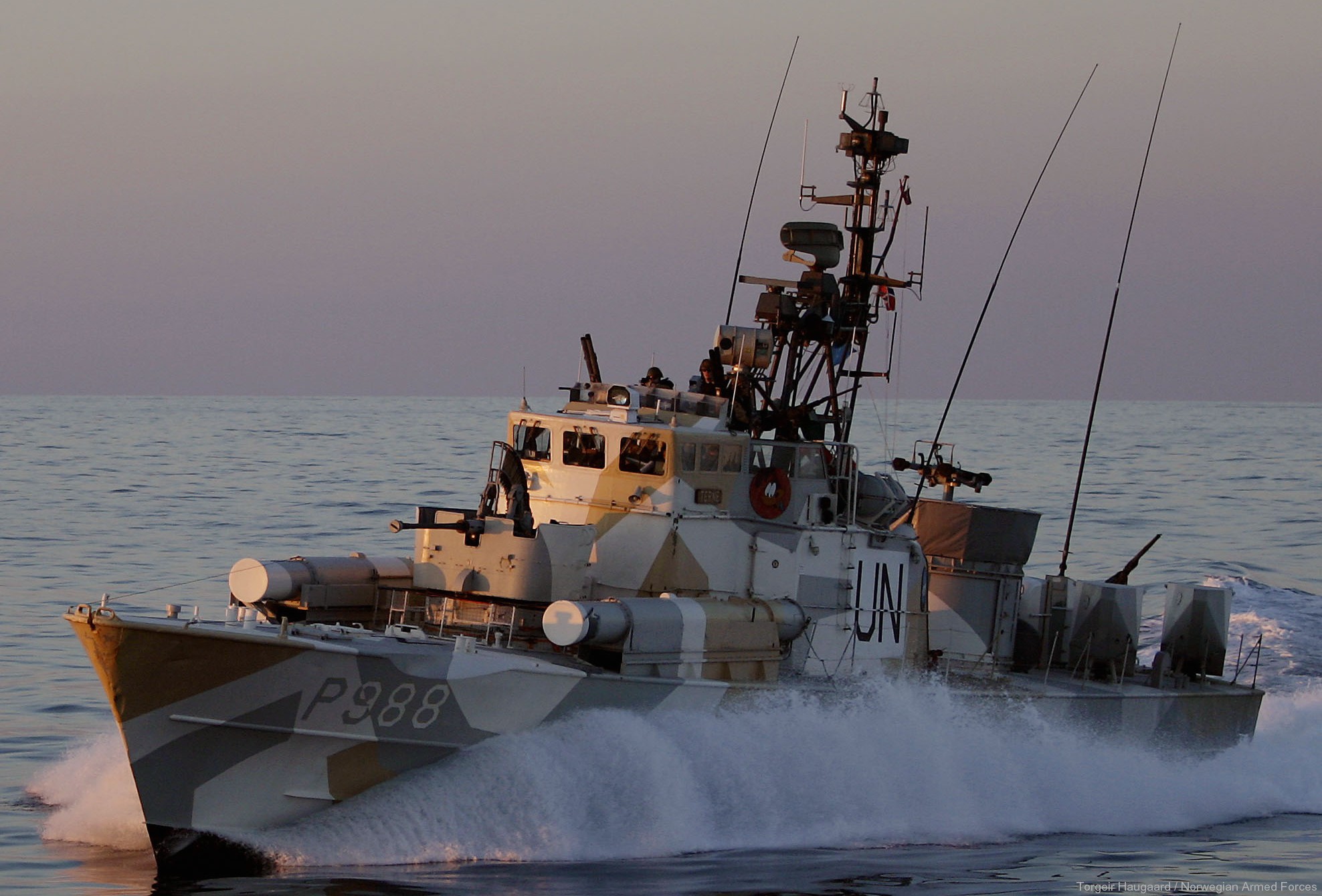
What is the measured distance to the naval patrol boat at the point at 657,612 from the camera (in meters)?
13.8

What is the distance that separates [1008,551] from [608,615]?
7.50 metres

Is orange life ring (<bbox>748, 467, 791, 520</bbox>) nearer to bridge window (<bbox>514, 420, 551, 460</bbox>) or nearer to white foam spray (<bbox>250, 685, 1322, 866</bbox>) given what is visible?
white foam spray (<bbox>250, 685, 1322, 866</bbox>)

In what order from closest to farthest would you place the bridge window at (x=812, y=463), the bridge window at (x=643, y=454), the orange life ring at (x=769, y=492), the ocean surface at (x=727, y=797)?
the ocean surface at (x=727, y=797), the bridge window at (x=643, y=454), the orange life ring at (x=769, y=492), the bridge window at (x=812, y=463)

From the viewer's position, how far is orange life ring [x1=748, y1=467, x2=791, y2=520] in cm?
1700

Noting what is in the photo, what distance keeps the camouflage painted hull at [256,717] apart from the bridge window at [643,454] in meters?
3.07

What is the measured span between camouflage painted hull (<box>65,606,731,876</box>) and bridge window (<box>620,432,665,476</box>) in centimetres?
307

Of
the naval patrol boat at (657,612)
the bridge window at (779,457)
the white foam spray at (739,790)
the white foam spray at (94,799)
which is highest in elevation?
the bridge window at (779,457)

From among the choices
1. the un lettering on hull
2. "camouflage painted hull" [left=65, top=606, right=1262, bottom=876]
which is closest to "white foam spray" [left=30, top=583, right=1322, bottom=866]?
"camouflage painted hull" [left=65, top=606, right=1262, bottom=876]

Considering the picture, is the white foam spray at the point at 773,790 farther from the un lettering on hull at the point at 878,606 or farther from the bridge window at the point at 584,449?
the bridge window at the point at 584,449

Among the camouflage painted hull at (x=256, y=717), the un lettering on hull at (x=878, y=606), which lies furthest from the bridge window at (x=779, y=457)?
the camouflage painted hull at (x=256, y=717)

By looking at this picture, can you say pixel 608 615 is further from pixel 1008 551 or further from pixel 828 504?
pixel 1008 551

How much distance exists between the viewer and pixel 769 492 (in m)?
17.0

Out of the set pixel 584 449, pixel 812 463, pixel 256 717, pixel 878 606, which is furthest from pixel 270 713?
pixel 878 606

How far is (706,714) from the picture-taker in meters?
15.6
